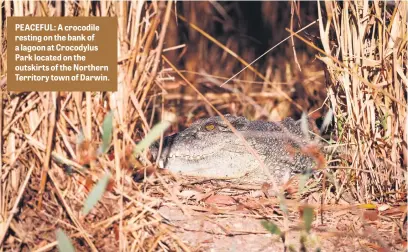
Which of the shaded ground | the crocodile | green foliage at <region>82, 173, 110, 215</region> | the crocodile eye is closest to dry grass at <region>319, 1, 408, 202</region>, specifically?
the shaded ground

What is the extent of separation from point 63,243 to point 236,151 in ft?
6.96

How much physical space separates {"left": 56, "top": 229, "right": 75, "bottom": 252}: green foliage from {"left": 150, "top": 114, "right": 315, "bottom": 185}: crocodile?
1548 mm

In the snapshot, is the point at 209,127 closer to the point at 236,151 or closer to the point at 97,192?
the point at 236,151

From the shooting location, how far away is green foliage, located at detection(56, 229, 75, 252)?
293 centimetres

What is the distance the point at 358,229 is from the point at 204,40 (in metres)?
3.92

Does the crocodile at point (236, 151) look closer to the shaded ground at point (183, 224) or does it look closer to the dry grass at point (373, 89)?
the shaded ground at point (183, 224)

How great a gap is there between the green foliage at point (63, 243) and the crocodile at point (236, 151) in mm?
1548

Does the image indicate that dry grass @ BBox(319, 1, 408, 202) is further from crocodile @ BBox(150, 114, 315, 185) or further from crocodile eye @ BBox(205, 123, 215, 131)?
crocodile eye @ BBox(205, 123, 215, 131)

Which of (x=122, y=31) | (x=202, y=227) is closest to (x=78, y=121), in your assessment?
(x=122, y=31)

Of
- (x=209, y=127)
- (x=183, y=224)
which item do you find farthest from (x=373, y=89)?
(x=209, y=127)

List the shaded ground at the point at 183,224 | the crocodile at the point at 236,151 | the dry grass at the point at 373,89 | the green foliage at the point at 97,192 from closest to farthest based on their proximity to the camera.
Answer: the green foliage at the point at 97,192 < the shaded ground at the point at 183,224 < the dry grass at the point at 373,89 < the crocodile at the point at 236,151

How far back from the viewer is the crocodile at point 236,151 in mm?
4676

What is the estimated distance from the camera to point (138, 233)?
312cm

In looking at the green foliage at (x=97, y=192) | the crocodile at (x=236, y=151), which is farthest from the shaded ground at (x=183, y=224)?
the crocodile at (x=236, y=151)
